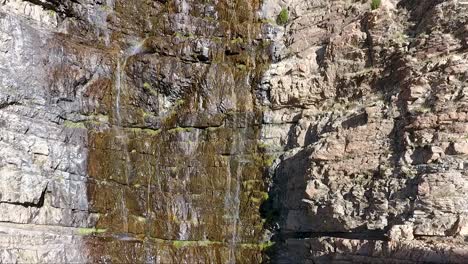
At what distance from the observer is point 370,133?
13.7m

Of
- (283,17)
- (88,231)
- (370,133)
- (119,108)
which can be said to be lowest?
(88,231)

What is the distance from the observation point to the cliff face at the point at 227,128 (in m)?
12.9

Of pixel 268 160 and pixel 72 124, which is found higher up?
pixel 72 124

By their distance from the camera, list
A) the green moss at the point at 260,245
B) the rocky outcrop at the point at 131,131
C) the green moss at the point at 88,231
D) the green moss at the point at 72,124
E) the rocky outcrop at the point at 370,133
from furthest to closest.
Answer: the green moss at the point at 72,124, the green moss at the point at 260,245, the green moss at the point at 88,231, the rocky outcrop at the point at 131,131, the rocky outcrop at the point at 370,133

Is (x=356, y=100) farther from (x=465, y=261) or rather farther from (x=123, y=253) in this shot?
(x=123, y=253)

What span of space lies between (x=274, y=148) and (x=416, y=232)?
6.88 meters

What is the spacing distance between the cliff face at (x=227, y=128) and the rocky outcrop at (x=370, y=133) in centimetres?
5

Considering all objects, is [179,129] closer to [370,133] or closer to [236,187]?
[236,187]

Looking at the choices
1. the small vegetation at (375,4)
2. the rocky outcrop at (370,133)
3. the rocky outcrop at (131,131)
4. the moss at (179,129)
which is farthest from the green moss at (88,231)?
the small vegetation at (375,4)

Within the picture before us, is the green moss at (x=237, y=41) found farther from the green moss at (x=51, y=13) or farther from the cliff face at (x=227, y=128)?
the green moss at (x=51, y=13)

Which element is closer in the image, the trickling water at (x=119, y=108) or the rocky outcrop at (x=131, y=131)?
the rocky outcrop at (x=131, y=131)

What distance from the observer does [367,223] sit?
12.8 meters

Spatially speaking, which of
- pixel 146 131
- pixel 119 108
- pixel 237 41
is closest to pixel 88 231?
pixel 146 131

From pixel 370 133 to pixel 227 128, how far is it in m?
5.90
